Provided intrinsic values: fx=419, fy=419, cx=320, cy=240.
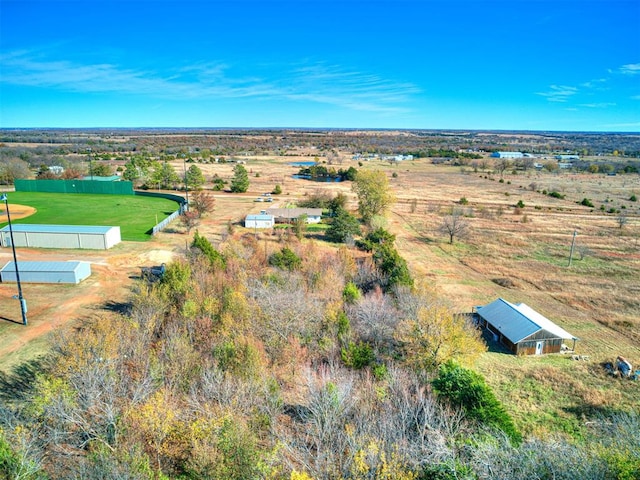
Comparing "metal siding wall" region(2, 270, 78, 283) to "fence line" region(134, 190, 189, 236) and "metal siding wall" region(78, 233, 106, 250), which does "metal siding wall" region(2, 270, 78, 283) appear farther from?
"fence line" region(134, 190, 189, 236)

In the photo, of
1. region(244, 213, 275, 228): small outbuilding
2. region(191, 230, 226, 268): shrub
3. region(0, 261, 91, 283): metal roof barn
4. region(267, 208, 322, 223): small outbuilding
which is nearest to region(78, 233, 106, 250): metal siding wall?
region(0, 261, 91, 283): metal roof barn

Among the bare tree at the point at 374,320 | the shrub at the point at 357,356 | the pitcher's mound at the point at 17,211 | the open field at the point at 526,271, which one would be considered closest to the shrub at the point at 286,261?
the bare tree at the point at 374,320

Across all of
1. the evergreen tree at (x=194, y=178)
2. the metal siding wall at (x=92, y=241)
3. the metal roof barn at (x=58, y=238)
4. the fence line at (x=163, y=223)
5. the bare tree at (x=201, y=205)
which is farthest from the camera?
the evergreen tree at (x=194, y=178)

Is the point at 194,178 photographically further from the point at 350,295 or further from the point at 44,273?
the point at 350,295

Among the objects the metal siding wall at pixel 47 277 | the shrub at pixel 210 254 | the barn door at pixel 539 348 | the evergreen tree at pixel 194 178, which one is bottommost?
the barn door at pixel 539 348

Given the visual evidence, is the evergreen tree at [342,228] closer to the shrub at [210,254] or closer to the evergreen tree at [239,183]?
the shrub at [210,254]

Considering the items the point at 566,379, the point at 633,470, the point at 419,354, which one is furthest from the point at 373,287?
the point at 633,470

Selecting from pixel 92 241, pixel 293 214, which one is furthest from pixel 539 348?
pixel 92 241
